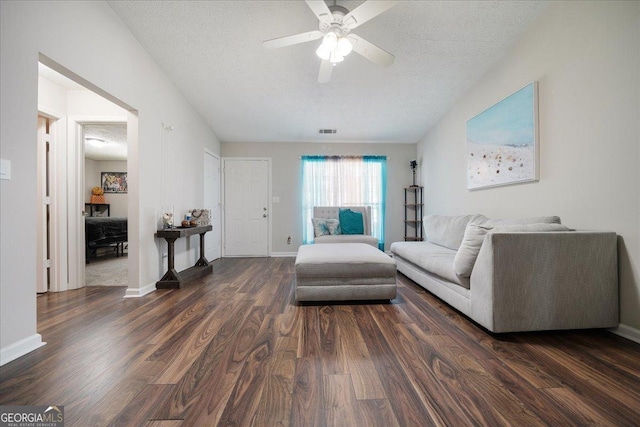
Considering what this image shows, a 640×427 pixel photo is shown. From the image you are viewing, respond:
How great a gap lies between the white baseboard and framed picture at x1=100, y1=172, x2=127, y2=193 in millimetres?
7528

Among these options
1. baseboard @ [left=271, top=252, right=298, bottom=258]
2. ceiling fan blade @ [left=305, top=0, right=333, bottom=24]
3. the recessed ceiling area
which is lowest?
baseboard @ [left=271, top=252, right=298, bottom=258]

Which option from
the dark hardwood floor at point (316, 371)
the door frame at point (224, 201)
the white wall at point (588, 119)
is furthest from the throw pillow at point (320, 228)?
the white wall at point (588, 119)

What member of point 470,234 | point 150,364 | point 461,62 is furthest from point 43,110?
point 461,62

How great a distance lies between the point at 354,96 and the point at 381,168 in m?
1.96

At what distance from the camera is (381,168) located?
5.47 m

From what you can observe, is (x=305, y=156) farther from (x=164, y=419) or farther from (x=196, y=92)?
(x=164, y=419)

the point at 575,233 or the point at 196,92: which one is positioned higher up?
the point at 196,92

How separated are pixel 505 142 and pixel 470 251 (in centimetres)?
164

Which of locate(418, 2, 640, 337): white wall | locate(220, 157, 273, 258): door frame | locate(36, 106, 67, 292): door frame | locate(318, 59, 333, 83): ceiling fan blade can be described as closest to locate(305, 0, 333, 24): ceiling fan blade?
locate(318, 59, 333, 83): ceiling fan blade

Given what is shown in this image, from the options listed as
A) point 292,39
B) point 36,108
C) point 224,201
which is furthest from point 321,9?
point 224,201

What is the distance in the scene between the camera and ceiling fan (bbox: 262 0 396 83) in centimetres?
190

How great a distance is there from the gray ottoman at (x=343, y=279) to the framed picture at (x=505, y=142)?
169 cm

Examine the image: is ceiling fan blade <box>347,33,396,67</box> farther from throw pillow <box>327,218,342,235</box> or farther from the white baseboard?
the white baseboard

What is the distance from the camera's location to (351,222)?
4.84 metres
